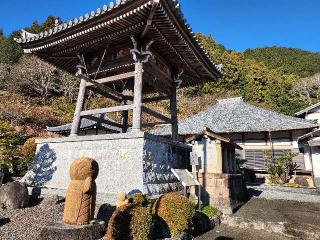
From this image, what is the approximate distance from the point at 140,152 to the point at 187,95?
36350mm

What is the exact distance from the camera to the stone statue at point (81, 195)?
5371 millimetres

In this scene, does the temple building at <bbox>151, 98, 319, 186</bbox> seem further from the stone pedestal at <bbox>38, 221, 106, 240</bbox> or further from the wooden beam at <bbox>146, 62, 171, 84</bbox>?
Answer: the stone pedestal at <bbox>38, 221, 106, 240</bbox>

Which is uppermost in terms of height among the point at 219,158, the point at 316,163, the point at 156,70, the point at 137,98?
the point at 156,70

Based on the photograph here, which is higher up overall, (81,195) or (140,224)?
(81,195)

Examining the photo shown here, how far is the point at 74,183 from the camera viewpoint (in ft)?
18.5

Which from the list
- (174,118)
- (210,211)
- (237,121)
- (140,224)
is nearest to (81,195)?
(140,224)

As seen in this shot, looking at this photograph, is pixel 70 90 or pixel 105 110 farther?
pixel 70 90

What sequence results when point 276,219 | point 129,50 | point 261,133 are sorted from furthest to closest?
point 261,133 → point 129,50 → point 276,219

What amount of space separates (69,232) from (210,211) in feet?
15.7

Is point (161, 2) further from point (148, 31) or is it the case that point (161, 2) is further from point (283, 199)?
point (283, 199)

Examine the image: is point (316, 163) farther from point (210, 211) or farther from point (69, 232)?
point (69, 232)

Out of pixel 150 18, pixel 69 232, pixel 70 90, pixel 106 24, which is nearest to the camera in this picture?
pixel 69 232

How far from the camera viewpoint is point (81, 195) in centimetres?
549

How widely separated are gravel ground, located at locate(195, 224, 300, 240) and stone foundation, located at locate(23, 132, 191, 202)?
6.23 feet
